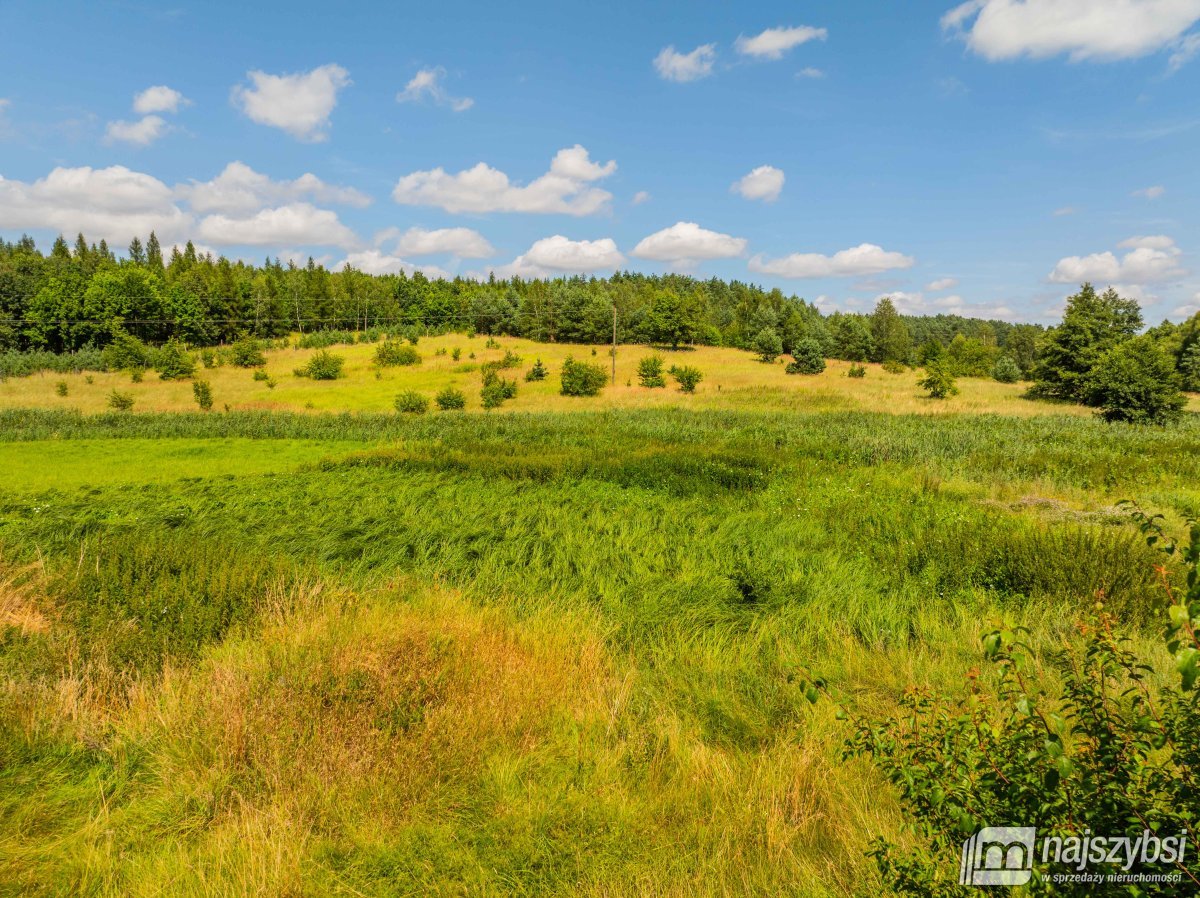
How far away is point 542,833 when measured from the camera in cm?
410

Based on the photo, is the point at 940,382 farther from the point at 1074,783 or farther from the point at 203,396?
the point at 203,396

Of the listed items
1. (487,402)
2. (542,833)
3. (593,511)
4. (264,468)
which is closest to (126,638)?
(542,833)

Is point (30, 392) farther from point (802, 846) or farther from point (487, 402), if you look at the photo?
point (802, 846)

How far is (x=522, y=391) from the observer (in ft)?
199

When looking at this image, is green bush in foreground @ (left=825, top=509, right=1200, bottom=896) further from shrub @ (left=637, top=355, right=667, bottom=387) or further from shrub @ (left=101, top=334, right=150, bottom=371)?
shrub @ (left=101, top=334, right=150, bottom=371)

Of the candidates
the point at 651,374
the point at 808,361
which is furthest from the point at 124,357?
the point at 808,361

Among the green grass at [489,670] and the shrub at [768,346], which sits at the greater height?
the shrub at [768,346]

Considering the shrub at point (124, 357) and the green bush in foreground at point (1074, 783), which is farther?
the shrub at point (124, 357)

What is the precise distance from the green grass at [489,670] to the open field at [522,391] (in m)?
34.6

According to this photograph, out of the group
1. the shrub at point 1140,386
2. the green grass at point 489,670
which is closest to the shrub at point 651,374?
the shrub at point 1140,386

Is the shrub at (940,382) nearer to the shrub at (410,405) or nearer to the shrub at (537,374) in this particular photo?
the shrub at (537,374)

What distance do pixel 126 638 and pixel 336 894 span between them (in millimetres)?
4922

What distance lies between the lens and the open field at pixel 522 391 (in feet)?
157

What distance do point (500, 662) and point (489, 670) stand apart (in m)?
0.23
